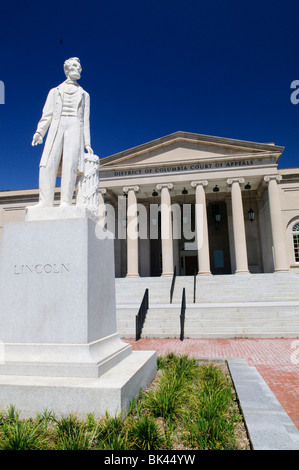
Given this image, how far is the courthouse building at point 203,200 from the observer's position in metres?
22.9

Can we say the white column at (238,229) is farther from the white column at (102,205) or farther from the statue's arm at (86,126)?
the statue's arm at (86,126)

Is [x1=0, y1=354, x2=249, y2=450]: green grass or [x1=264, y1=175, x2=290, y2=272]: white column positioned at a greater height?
[x1=264, y1=175, x2=290, y2=272]: white column

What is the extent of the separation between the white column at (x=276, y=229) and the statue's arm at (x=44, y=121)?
2029cm

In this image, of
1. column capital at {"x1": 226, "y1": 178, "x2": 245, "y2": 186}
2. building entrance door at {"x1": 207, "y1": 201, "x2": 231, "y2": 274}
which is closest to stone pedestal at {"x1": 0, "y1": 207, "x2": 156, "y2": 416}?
column capital at {"x1": 226, "y1": 178, "x2": 245, "y2": 186}

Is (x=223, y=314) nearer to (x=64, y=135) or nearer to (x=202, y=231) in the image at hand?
(x=64, y=135)

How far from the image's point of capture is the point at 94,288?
420 centimetres

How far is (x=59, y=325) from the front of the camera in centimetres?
389

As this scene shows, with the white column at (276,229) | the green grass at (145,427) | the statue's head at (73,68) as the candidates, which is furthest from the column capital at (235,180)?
the green grass at (145,427)

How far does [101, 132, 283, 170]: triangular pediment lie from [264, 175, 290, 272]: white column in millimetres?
2441

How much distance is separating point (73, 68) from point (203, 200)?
1901 centimetres

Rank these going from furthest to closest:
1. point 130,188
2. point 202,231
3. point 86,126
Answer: point 130,188
point 202,231
point 86,126

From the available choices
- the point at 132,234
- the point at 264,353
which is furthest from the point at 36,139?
the point at 132,234

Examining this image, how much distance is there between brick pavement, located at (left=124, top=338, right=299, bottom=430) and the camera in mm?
5139

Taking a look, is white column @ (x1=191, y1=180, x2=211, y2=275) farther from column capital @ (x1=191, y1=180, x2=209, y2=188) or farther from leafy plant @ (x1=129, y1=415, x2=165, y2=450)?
leafy plant @ (x1=129, y1=415, x2=165, y2=450)
